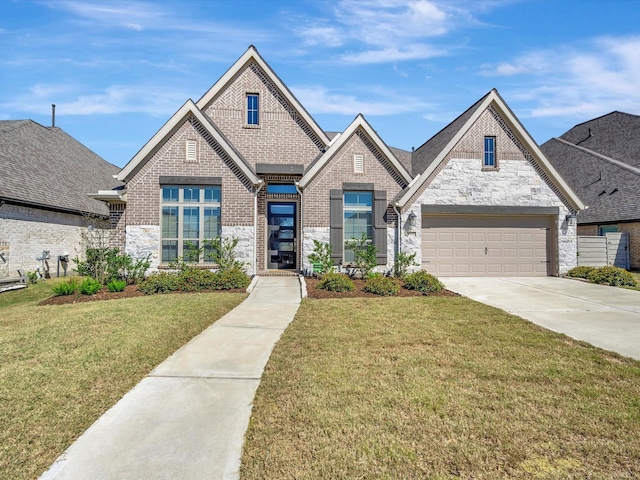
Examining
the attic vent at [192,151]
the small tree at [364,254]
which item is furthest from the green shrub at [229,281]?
the attic vent at [192,151]

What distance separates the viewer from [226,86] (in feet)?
47.9

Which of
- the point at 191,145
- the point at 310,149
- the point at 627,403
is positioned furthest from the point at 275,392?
the point at 310,149

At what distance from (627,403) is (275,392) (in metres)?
3.80

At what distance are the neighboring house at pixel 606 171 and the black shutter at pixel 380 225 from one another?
14.3 m

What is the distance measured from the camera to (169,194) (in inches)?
503

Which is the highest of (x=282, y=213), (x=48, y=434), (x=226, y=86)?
(x=226, y=86)

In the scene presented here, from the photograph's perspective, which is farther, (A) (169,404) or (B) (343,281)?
(B) (343,281)

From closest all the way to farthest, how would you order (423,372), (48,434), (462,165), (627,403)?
1. (48,434)
2. (627,403)
3. (423,372)
4. (462,165)

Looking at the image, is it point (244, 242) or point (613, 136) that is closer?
point (244, 242)

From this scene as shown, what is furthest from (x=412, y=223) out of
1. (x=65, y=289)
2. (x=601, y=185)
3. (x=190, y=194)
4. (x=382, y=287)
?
(x=601, y=185)

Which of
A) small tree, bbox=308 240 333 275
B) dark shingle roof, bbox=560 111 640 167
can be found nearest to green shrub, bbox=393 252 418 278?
small tree, bbox=308 240 333 275

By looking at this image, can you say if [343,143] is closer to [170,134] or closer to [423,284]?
[423,284]

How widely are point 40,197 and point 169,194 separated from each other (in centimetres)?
769

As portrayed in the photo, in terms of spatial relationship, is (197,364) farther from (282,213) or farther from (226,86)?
(226,86)
